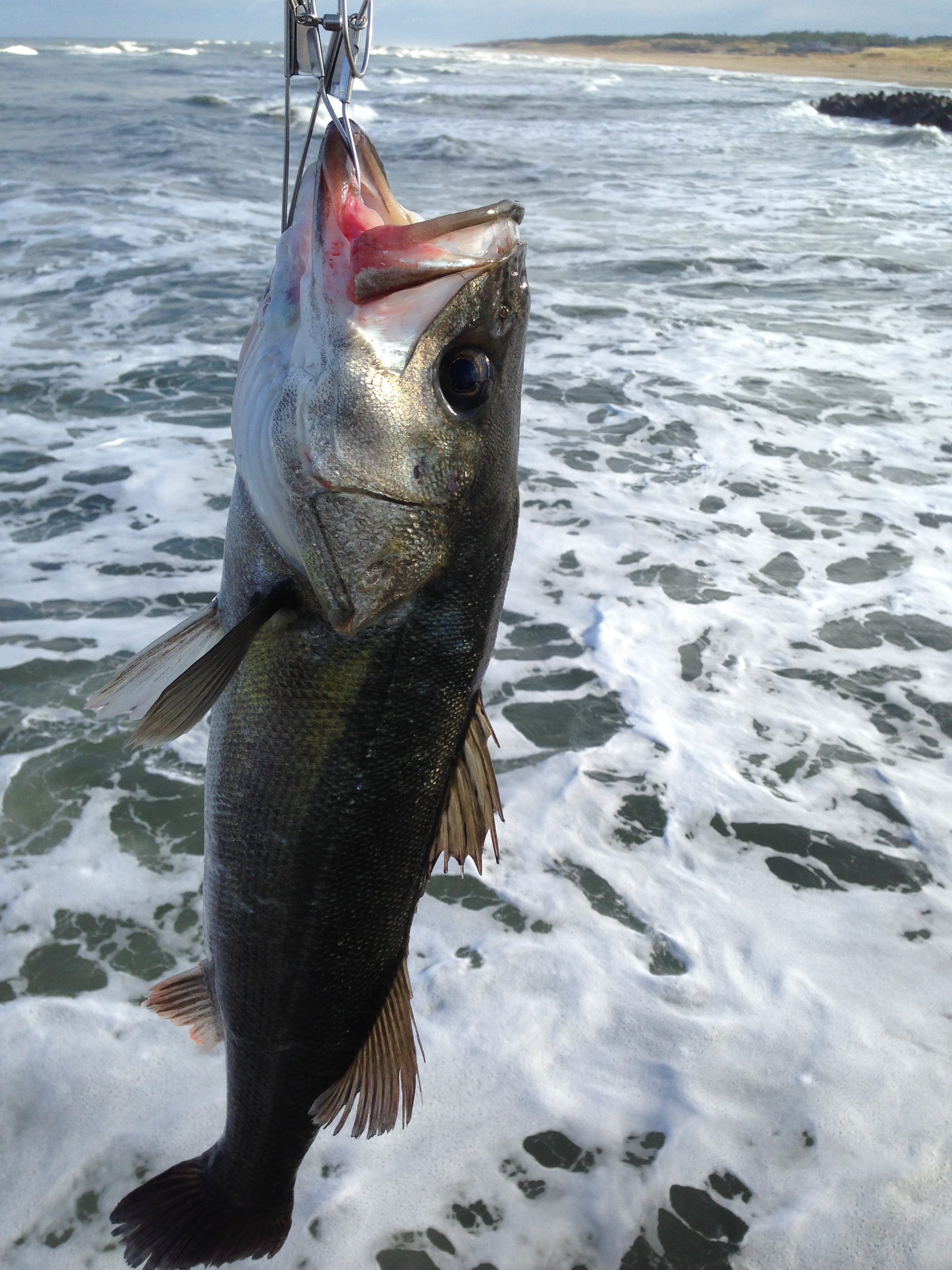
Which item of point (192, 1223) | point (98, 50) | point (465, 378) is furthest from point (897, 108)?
point (98, 50)

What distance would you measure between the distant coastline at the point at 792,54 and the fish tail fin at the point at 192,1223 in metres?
71.6

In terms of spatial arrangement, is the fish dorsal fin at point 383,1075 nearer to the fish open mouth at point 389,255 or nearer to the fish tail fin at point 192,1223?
the fish tail fin at point 192,1223

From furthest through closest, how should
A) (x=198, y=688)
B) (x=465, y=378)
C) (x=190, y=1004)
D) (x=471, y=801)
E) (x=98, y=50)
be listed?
(x=98, y=50) < (x=190, y=1004) < (x=471, y=801) < (x=465, y=378) < (x=198, y=688)

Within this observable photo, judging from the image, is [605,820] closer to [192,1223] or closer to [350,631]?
[192,1223]

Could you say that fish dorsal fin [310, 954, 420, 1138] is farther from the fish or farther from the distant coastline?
the distant coastline

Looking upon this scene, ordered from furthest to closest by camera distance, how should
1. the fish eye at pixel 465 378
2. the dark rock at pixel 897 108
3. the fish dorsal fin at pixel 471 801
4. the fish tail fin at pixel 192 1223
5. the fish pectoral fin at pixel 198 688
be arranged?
the dark rock at pixel 897 108 < the fish tail fin at pixel 192 1223 < the fish dorsal fin at pixel 471 801 < the fish eye at pixel 465 378 < the fish pectoral fin at pixel 198 688

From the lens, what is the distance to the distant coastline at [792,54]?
3103 inches

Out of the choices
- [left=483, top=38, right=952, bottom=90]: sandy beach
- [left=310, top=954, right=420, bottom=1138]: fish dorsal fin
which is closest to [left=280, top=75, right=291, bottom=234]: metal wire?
[left=310, top=954, right=420, bottom=1138]: fish dorsal fin

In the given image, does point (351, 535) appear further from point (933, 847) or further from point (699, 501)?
point (699, 501)

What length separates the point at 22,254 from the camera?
13.2 meters

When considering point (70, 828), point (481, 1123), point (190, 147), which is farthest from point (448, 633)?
point (190, 147)

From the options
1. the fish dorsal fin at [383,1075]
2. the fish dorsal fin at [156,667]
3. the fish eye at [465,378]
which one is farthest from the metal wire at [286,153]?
the fish dorsal fin at [383,1075]

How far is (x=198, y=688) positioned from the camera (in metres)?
1.81

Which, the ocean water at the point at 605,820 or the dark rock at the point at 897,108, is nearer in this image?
the ocean water at the point at 605,820
